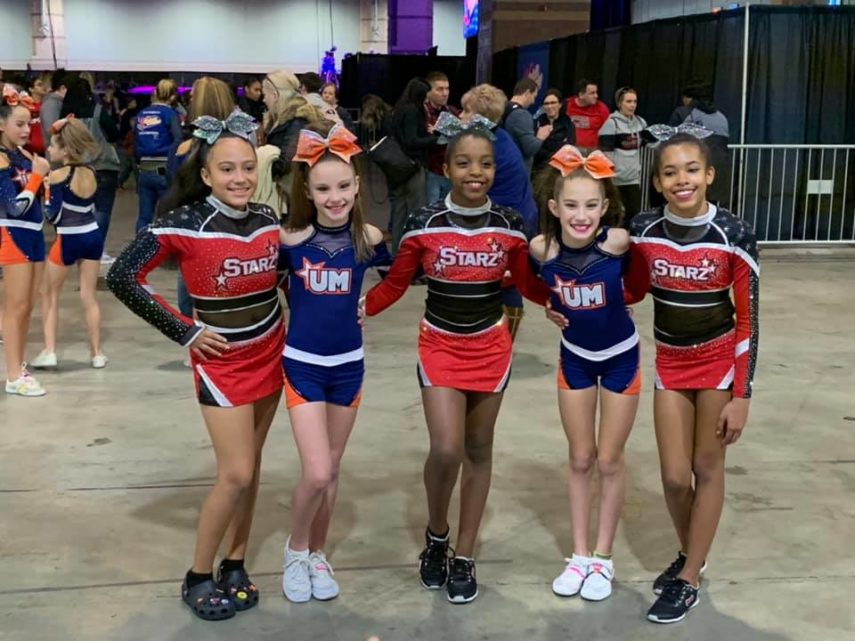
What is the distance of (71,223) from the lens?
6398 millimetres

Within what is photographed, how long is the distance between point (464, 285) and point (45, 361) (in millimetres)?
3920

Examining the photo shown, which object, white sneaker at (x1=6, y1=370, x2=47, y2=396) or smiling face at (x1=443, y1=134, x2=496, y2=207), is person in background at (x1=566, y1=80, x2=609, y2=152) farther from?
smiling face at (x1=443, y1=134, x2=496, y2=207)

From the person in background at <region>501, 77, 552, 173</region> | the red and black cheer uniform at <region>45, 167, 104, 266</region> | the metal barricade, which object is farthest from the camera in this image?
the metal barricade

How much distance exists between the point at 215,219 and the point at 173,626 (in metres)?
1.30

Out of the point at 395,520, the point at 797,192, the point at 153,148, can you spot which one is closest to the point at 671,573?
the point at 395,520

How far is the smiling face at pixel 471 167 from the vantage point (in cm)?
347

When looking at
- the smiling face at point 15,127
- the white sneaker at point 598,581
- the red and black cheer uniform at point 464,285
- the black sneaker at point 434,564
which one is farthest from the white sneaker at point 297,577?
the smiling face at point 15,127

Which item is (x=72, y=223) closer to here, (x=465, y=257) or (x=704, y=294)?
(x=465, y=257)

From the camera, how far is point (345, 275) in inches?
135

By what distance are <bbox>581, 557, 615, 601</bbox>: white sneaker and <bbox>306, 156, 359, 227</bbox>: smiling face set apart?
4.79 feet

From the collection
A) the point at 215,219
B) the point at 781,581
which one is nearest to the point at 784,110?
the point at 781,581

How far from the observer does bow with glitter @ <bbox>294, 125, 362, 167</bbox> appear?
11.2 ft

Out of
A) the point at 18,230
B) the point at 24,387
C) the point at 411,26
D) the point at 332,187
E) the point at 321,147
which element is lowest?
the point at 24,387

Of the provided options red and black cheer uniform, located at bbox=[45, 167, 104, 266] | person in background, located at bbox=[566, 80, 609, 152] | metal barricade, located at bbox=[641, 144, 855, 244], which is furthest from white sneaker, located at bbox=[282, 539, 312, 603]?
metal barricade, located at bbox=[641, 144, 855, 244]
